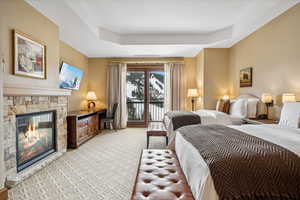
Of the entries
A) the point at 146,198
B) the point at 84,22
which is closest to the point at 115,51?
the point at 84,22

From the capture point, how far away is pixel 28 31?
2744 millimetres

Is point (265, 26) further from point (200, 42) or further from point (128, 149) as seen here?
point (128, 149)

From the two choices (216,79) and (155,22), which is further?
(216,79)

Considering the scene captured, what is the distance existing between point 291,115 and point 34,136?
159 inches

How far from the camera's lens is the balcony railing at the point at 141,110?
6.71 meters

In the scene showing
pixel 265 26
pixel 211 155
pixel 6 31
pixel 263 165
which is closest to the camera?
pixel 263 165

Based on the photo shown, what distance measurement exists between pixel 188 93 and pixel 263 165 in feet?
16.0

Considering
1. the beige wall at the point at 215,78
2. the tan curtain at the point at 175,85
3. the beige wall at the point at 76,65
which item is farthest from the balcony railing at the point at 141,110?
the beige wall at the point at 215,78

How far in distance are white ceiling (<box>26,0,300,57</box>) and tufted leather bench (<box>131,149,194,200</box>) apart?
2.77m

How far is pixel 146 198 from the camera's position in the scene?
1.36 meters

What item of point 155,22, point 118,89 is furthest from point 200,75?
point 118,89

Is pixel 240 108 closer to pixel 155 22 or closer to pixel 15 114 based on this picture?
pixel 155 22

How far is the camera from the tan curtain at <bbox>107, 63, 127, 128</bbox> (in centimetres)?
634

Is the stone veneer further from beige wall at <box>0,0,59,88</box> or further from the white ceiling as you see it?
the white ceiling
